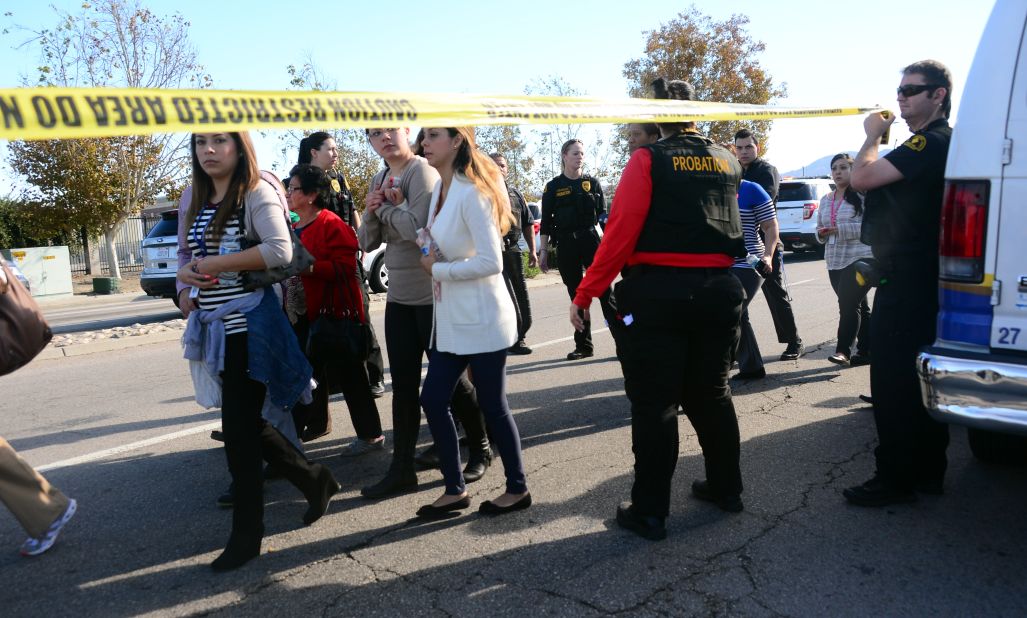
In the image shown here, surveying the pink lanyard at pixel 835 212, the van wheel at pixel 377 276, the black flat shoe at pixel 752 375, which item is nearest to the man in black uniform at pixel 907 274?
the black flat shoe at pixel 752 375

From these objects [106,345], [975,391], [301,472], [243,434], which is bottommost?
[106,345]

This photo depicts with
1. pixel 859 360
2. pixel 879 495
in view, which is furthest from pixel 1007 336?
pixel 859 360

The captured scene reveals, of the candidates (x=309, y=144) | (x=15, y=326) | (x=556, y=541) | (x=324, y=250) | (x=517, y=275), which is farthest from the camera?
(x=517, y=275)

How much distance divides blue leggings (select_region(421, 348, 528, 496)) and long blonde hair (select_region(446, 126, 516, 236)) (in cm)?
60

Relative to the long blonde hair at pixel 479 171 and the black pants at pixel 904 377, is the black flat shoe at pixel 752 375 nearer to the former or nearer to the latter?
the black pants at pixel 904 377

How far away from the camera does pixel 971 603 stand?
8.91 feet

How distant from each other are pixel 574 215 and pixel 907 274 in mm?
4141

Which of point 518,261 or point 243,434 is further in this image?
point 518,261

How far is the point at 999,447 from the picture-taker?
4023 millimetres

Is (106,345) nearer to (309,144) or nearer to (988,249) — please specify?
(309,144)

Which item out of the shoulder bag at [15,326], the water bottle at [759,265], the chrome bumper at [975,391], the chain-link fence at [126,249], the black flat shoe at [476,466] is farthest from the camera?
the chain-link fence at [126,249]

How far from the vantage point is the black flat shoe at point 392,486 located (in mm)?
3967

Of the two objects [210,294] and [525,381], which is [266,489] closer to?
[210,294]

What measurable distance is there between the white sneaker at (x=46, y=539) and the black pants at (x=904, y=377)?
369 cm
